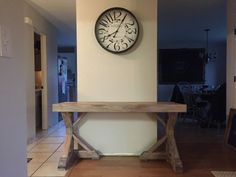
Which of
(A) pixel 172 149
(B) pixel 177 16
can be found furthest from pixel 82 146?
(B) pixel 177 16

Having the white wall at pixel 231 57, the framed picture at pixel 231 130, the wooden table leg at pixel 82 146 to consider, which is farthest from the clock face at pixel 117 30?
the framed picture at pixel 231 130

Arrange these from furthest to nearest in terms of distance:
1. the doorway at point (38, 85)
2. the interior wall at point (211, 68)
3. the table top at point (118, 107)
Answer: the interior wall at point (211, 68) → the doorway at point (38, 85) → the table top at point (118, 107)

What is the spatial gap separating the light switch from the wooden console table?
6.60 ft

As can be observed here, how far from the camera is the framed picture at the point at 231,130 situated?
405 cm

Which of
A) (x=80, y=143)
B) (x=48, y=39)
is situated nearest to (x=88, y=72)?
(x=80, y=143)

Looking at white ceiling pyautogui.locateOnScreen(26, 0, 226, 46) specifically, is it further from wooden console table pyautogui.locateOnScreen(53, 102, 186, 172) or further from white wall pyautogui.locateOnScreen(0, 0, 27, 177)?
white wall pyautogui.locateOnScreen(0, 0, 27, 177)

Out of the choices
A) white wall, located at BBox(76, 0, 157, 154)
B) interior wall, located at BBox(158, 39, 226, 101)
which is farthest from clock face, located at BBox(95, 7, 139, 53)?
interior wall, located at BBox(158, 39, 226, 101)

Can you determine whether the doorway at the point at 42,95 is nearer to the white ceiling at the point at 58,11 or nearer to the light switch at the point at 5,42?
the white ceiling at the point at 58,11

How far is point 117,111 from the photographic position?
10.00 ft

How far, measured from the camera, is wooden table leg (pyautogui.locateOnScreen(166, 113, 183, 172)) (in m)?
2.93

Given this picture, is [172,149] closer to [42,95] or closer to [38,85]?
[42,95]

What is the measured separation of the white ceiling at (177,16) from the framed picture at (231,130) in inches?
A: 75.0

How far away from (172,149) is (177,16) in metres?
3.46

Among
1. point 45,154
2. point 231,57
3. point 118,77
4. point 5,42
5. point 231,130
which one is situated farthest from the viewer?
point 231,57
